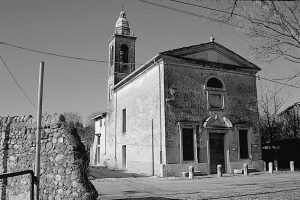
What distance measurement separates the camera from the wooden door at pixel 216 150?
Result: 19.7 m

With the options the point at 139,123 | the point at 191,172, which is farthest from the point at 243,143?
the point at 139,123

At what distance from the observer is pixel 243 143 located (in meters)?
21.2

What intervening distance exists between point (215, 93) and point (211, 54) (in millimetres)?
2849

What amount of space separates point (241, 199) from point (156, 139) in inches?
410

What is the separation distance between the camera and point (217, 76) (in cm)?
2111

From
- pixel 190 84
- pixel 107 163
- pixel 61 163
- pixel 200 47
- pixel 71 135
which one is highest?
pixel 200 47

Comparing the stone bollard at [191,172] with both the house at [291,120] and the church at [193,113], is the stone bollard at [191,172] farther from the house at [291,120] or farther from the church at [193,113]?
the house at [291,120]

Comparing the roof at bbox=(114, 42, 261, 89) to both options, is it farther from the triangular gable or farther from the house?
the house

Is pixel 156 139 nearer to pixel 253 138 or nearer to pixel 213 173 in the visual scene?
pixel 213 173

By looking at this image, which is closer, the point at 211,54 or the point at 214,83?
the point at 214,83

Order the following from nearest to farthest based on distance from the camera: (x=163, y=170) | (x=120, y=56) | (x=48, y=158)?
(x=48, y=158), (x=163, y=170), (x=120, y=56)

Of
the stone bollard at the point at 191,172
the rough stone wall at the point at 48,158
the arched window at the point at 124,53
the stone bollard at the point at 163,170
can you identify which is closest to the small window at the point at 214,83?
the stone bollard at the point at 191,172

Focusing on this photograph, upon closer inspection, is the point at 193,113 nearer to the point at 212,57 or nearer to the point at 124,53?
the point at 212,57

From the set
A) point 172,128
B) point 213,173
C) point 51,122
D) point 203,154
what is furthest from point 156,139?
point 51,122
